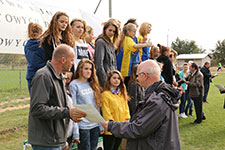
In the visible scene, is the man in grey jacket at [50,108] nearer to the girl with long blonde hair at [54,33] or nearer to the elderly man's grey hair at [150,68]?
the elderly man's grey hair at [150,68]

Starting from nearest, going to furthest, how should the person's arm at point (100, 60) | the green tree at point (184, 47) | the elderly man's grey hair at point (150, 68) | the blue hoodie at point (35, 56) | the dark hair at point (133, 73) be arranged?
the elderly man's grey hair at point (150, 68) → the blue hoodie at point (35, 56) → the person's arm at point (100, 60) → the dark hair at point (133, 73) → the green tree at point (184, 47)

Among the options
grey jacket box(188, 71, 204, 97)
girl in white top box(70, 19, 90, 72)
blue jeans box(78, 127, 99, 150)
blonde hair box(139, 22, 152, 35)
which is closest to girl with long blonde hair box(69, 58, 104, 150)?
blue jeans box(78, 127, 99, 150)

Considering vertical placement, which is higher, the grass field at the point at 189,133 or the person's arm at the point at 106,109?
the person's arm at the point at 106,109

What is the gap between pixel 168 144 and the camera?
244 centimetres

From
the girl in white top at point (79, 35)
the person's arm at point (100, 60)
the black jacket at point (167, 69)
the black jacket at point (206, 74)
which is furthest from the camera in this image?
the black jacket at point (206, 74)

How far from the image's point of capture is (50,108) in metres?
2.43

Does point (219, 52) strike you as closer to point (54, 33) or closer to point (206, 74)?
point (206, 74)

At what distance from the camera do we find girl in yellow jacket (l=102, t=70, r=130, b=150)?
13.9 ft

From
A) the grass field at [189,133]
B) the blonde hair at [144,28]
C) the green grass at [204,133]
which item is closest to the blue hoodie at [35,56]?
the grass field at [189,133]

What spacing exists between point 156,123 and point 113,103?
1896 mm

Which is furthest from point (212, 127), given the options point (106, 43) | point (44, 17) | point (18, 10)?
point (18, 10)

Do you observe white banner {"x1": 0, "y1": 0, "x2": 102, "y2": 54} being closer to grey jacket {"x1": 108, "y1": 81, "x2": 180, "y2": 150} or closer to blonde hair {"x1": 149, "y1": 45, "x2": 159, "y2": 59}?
blonde hair {"x1": 149, "y1": 45, "x2": 159, "y2": 59}

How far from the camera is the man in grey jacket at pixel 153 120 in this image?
7.91 ft

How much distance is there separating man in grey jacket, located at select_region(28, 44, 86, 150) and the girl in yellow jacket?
1.62m
